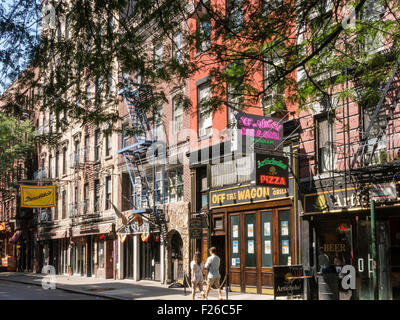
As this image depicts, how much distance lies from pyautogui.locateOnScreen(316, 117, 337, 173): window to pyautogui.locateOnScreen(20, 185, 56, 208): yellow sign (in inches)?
935

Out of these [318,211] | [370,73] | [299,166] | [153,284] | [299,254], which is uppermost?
[370,73]

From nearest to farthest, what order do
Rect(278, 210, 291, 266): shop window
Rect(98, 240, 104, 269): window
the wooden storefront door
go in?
Rect(278, 210, 291, 266): shop window < the wooden storefront door < Rect(98, 240, 104, 269): window

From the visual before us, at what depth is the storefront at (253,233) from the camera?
64.3 feet

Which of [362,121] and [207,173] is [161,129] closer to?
[207,173]

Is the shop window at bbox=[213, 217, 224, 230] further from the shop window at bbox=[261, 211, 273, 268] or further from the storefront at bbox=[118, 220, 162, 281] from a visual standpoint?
the storefront at bbox=[118, 220, 162, 281]

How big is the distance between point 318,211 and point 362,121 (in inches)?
129

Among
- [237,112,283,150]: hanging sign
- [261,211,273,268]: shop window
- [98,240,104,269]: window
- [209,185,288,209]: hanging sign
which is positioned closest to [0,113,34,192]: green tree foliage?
[98,240,104,269]: window

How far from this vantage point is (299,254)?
730 inches

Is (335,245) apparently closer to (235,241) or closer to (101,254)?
(235,241)

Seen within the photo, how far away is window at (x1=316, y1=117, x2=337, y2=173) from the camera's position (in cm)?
1758

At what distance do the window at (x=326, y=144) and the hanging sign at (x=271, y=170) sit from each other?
1207 mm

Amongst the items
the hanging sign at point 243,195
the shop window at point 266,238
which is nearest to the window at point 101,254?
the hanging sign at point 243,195

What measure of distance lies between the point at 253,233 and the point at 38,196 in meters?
20.7

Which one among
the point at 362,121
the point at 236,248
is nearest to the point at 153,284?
the point at 236,248
